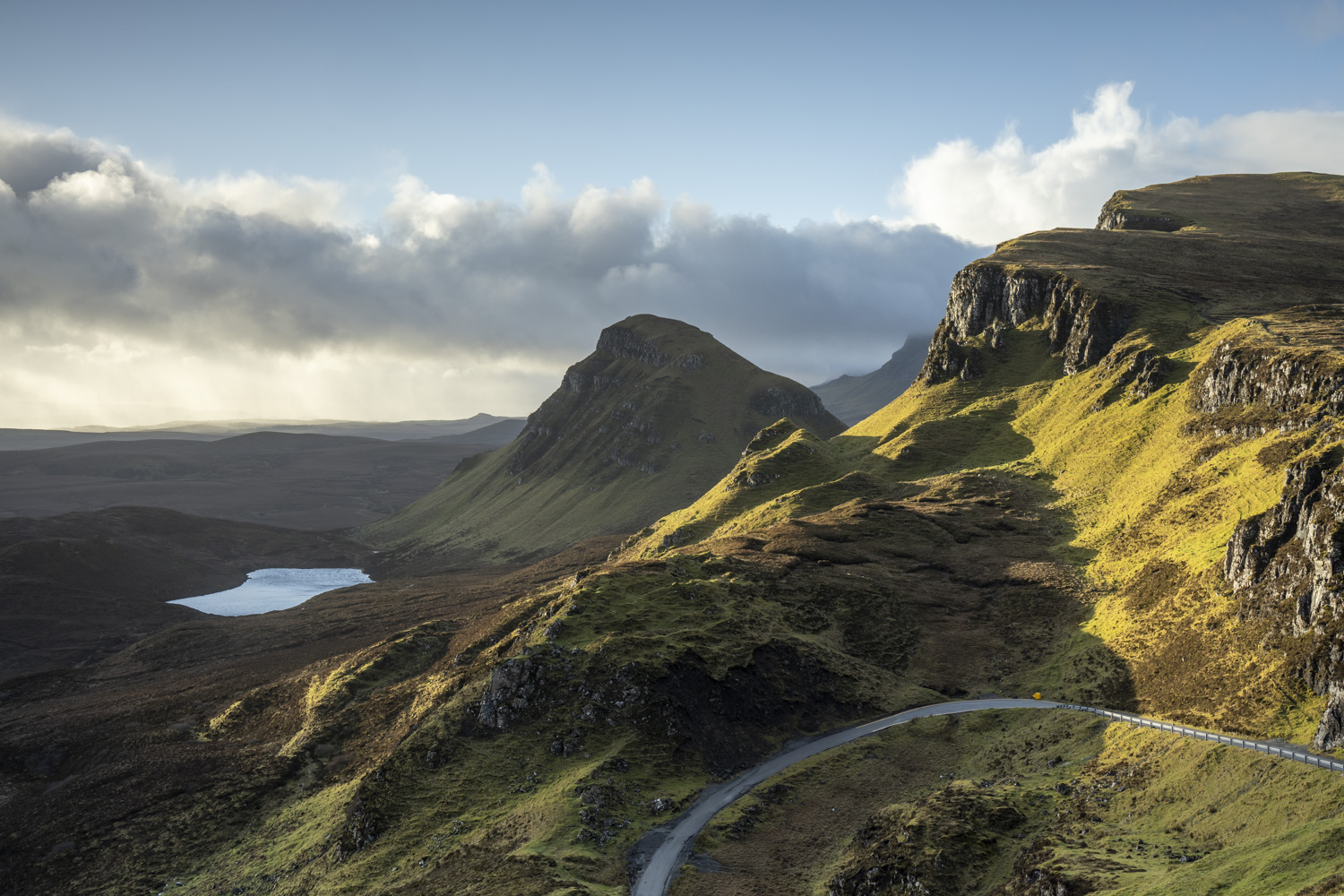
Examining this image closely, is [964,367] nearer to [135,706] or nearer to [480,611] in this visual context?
[480,611]

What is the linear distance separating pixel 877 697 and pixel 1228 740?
34083 millimetres

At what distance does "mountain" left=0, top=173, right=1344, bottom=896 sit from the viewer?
5134 cm

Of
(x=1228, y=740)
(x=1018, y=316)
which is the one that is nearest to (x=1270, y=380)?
(x=1228, y=740)

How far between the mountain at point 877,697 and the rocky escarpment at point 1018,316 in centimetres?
154

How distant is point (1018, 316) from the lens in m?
175

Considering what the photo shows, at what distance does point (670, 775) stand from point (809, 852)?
50.3 feet

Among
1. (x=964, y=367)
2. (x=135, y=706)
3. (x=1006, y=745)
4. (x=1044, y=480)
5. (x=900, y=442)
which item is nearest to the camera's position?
(x=1006, y=745)

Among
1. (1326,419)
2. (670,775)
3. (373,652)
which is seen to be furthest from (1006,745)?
(373,652)

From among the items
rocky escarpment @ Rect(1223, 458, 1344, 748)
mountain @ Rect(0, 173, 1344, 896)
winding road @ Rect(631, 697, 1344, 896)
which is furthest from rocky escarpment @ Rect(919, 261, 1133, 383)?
winding road @ Rect(631, 697, 1344, 896)

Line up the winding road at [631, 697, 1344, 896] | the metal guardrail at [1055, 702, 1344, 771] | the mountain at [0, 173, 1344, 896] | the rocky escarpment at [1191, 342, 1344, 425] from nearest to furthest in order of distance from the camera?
the metal guardrail at [1055, 702, 1344, 771]
the winding road at [631, 697, 1344, 896]
the mountain at [0, 173, 1344, 896]
the rocky escarpment at [1191, 342, 1344, 425]

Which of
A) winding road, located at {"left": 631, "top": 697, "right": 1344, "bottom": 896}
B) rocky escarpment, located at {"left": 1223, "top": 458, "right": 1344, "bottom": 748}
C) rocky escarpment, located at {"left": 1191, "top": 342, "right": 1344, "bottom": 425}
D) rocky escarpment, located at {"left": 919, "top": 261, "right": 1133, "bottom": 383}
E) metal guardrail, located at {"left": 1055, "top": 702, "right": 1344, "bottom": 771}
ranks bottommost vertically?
winding road, located at {"left": 631, "top": 697, "right": 1344, "bottom": 896}

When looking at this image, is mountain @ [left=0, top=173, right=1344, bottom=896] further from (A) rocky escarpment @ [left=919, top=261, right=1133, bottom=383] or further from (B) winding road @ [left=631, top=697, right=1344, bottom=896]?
(A) rocky escarpment @ [left=919, top=261, right=1133, bottom=383]

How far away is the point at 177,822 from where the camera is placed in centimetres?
8012

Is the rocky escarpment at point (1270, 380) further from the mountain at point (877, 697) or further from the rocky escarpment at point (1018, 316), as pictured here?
the rocky escarpment at point (1018, 316)
